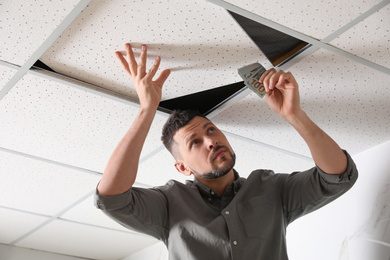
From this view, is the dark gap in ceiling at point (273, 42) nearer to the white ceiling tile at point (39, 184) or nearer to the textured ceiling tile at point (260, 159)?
the textured ceiling tile at point (260, 159)

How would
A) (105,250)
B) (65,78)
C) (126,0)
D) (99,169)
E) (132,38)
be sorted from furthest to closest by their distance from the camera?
(105,250) → (99,169) → (65,78) → (132,38) → (126,0)

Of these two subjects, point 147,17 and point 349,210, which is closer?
point 147,17

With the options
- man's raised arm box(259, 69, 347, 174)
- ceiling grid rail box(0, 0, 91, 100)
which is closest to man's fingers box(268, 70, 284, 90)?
man's raised arm box(259, 69, 347, 174)

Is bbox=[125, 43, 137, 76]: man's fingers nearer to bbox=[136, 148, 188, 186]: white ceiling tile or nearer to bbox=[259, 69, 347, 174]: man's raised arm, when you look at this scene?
bbox=[259, 69, 347, 174]: man's raised arm

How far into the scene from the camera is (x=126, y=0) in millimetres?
1498

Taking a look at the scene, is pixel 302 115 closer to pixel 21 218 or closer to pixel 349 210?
pixel 349 210

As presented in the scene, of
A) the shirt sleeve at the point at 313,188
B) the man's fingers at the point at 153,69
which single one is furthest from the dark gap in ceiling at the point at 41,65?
the shirt sleeve at the point at 313,188

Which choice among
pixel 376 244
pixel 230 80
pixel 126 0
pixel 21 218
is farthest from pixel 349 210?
pixel 21 218

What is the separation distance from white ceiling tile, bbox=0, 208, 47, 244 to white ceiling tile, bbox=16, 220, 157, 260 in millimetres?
80

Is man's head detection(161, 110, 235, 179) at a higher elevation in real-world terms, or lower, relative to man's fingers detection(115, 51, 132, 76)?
lower

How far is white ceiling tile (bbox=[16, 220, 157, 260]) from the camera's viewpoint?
3.37 m

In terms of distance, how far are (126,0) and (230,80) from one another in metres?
0.54

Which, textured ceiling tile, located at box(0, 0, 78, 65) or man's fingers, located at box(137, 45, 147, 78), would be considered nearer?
textured ceiling tile, located at box(0, 0, 78, 65)

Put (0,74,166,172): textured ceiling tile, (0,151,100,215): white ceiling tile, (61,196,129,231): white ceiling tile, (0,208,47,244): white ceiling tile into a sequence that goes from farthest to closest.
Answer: (0,208,47,244): white ceiling tile < (61,196,129,231): white ceiling tile < (0,151,100,215): white ceiling tile < (0,74,166,172): textured ceiling tile
